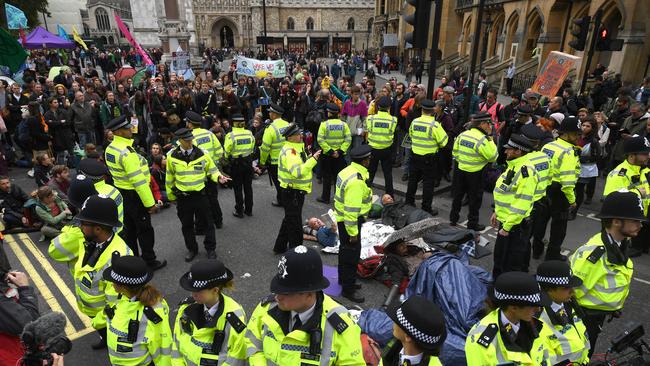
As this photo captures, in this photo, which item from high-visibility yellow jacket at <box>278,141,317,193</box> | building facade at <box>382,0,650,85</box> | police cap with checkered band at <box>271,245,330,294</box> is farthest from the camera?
building facade at <box>382,0,650,85</box>

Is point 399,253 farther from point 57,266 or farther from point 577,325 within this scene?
point 57,266

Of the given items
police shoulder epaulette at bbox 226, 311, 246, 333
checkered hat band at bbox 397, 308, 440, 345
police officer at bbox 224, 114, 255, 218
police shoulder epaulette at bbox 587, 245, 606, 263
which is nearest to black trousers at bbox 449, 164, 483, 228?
police shoulder epaulette at bbox 587, 245, 606, 263

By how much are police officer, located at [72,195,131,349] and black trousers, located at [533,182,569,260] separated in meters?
5.60

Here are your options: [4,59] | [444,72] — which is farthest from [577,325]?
[444,72]

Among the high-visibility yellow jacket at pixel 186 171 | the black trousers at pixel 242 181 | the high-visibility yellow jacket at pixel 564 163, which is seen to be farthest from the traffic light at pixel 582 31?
the high-visibility yellow jacket at pixel 186 171

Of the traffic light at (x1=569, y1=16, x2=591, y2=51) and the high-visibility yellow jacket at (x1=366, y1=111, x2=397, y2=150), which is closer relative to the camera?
the high-visibility yellow jacket at (x1=366, y1=111, x2=397, y2=150)

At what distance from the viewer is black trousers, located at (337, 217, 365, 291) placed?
5152mm

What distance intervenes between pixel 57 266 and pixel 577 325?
7125 millimetres

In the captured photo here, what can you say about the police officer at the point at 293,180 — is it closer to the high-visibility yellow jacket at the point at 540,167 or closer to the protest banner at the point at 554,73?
the high-visibility yellow jacket at the point at 540,167

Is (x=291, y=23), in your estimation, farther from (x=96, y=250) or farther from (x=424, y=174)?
(x=96, y=250)

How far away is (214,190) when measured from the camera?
6914mm

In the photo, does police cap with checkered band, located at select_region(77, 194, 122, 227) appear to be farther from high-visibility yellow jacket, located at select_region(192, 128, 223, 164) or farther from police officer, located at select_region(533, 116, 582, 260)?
police officer, located at select_region(533, 116, 582, 260)

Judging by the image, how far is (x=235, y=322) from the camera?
275 centimetres

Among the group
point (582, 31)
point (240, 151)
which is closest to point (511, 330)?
point (240, 151)
